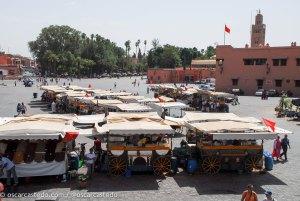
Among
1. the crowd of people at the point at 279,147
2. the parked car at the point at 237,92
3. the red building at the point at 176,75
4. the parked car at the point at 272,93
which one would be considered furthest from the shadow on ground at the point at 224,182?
the red building at the point at 176,75

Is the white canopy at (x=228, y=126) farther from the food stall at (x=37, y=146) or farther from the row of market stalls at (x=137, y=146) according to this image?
the food stall at (x=37, y=146)

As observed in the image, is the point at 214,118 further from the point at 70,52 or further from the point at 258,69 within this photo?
the point at 70,52

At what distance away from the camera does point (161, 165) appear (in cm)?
1527

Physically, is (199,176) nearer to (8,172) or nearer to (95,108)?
(8,172)

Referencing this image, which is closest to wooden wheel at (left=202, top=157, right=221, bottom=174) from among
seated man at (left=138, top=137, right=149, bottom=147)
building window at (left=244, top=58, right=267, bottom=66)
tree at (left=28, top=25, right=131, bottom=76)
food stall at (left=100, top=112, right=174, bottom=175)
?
food stall at (left=100, top=112, right=174, bottom=175)

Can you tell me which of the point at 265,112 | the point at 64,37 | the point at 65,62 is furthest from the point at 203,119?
the point at 64,37

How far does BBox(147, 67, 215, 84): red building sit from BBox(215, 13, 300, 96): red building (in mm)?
31928

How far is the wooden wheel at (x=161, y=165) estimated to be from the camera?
15.2 metres

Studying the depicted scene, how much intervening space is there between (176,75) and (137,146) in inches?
3372

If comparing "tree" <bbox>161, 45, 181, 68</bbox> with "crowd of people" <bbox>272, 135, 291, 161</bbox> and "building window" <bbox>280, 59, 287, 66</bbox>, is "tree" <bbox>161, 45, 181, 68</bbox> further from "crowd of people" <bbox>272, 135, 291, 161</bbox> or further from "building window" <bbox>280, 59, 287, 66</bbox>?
"crowd of people" <bbox>272, 135, 291, 161</bbox>

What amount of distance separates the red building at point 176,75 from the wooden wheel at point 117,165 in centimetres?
8107

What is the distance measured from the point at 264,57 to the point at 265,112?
2587 cm

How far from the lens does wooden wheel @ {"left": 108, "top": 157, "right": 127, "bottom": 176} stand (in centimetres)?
1512

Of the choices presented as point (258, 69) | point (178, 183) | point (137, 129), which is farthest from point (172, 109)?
point (258, 69)
